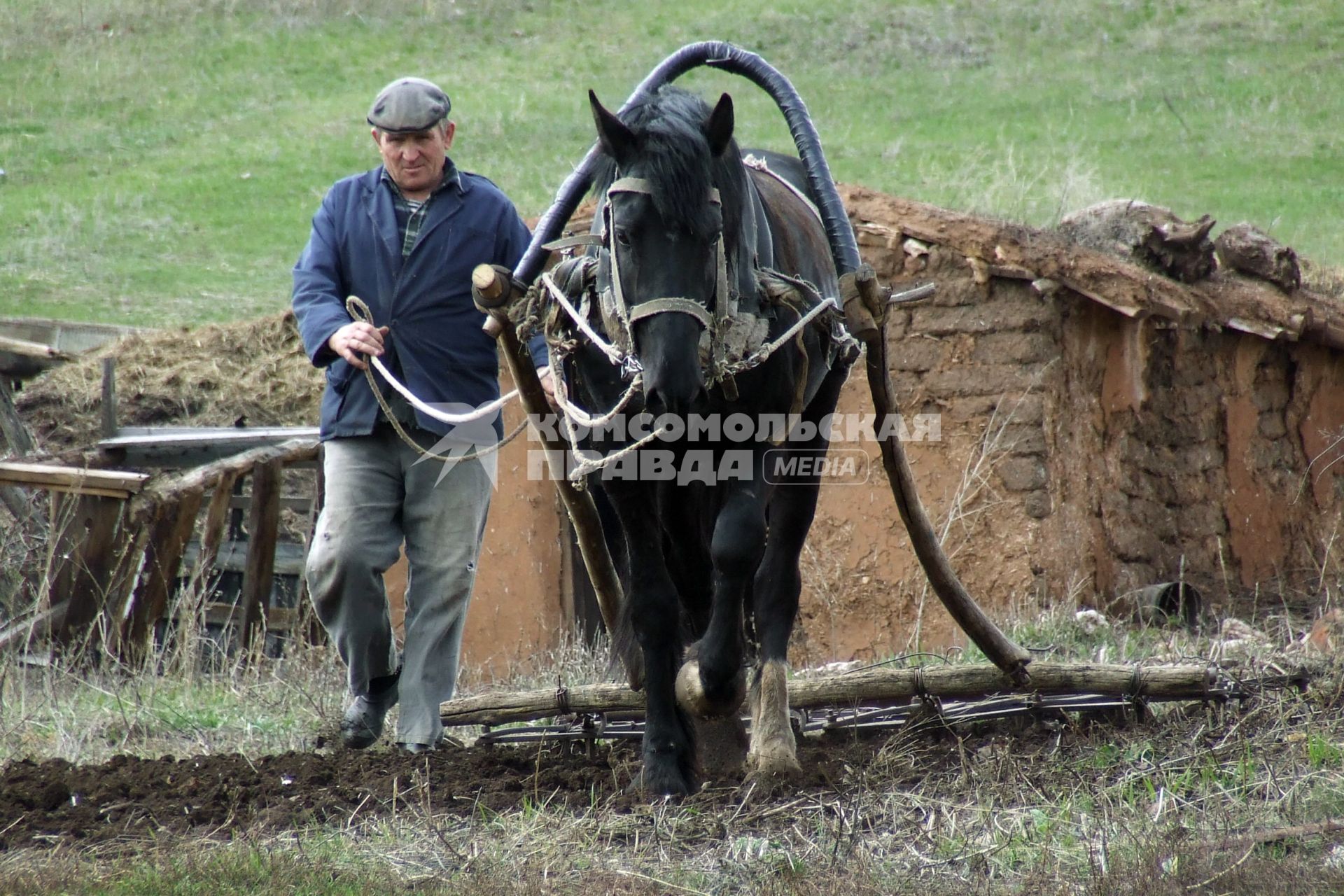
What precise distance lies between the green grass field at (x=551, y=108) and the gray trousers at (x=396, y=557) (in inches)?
284

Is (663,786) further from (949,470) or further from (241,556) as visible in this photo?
(241,556)

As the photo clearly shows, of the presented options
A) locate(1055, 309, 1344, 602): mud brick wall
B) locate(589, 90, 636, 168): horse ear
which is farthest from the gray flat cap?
locate(1055, 309, 1344, 602): mud brick wall

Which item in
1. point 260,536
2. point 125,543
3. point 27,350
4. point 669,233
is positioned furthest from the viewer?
point 27,350

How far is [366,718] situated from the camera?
5207 mm

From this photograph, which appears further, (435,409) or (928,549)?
(435,409)

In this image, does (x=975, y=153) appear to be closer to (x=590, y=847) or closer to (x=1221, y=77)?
(x=1221, y=77)

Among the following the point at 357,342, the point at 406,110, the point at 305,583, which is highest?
the point at 406,110

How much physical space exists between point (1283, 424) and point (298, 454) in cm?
614

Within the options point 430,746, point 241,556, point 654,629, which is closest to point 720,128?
point 654,629

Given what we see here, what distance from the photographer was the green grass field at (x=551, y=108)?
17844 mm

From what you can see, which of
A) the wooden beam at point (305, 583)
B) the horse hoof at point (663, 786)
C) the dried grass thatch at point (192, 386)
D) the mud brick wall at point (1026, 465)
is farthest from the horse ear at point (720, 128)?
the dried grass thatch at point (192, 386)

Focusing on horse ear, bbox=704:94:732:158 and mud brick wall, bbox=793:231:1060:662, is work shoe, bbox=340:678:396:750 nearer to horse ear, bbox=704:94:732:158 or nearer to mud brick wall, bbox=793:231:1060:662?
horse ear, bbox=704:94:732:158

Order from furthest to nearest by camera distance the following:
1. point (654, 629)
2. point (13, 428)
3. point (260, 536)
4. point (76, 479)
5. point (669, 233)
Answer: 1. point (13, 428)
2. point (260, 536)
3. point (76, 479)
4. point (654, 629)
5. point (669, 233)

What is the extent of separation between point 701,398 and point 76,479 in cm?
476
